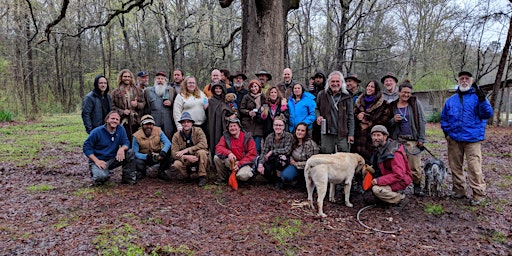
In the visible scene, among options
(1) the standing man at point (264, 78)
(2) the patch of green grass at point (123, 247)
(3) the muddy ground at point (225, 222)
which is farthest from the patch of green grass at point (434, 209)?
(1) the standing man at point (264, 78)

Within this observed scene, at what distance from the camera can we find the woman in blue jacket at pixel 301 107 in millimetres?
5602

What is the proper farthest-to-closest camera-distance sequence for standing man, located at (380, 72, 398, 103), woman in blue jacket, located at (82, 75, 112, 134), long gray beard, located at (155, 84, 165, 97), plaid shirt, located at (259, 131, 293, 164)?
long gray beard, located at (155, 84, 165, 97)
woman in blue jacket, located at (82, 75, 112, 134)
plaid shirt, located at (259, 131, 293, 164)
standing man, located at (380, 72, 398, 103)

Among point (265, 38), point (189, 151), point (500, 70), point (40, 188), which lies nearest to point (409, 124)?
point (265, 38)

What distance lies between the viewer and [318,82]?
6.27m

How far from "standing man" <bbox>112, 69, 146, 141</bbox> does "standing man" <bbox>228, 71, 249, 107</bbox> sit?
175 cm

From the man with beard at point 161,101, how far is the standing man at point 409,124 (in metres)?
3.97

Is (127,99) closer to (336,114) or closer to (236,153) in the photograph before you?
(236,153)

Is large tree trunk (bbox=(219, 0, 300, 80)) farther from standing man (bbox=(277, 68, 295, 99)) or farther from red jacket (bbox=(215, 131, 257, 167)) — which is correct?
red jacket (bbox=(215, 131, 257, 167))

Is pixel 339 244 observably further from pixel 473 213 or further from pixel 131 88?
pixel 131 88

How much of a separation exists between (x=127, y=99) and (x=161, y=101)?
607 millimetres

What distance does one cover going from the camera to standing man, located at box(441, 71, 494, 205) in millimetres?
4805

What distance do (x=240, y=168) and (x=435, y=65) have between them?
21.8 m

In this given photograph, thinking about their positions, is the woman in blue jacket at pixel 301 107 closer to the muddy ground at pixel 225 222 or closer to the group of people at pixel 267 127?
the group of people at pixel 267 127

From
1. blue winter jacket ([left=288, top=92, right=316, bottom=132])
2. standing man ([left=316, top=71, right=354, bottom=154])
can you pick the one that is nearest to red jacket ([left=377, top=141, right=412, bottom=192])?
standing man ([left=316, top=71, right=354, bottom=154])
